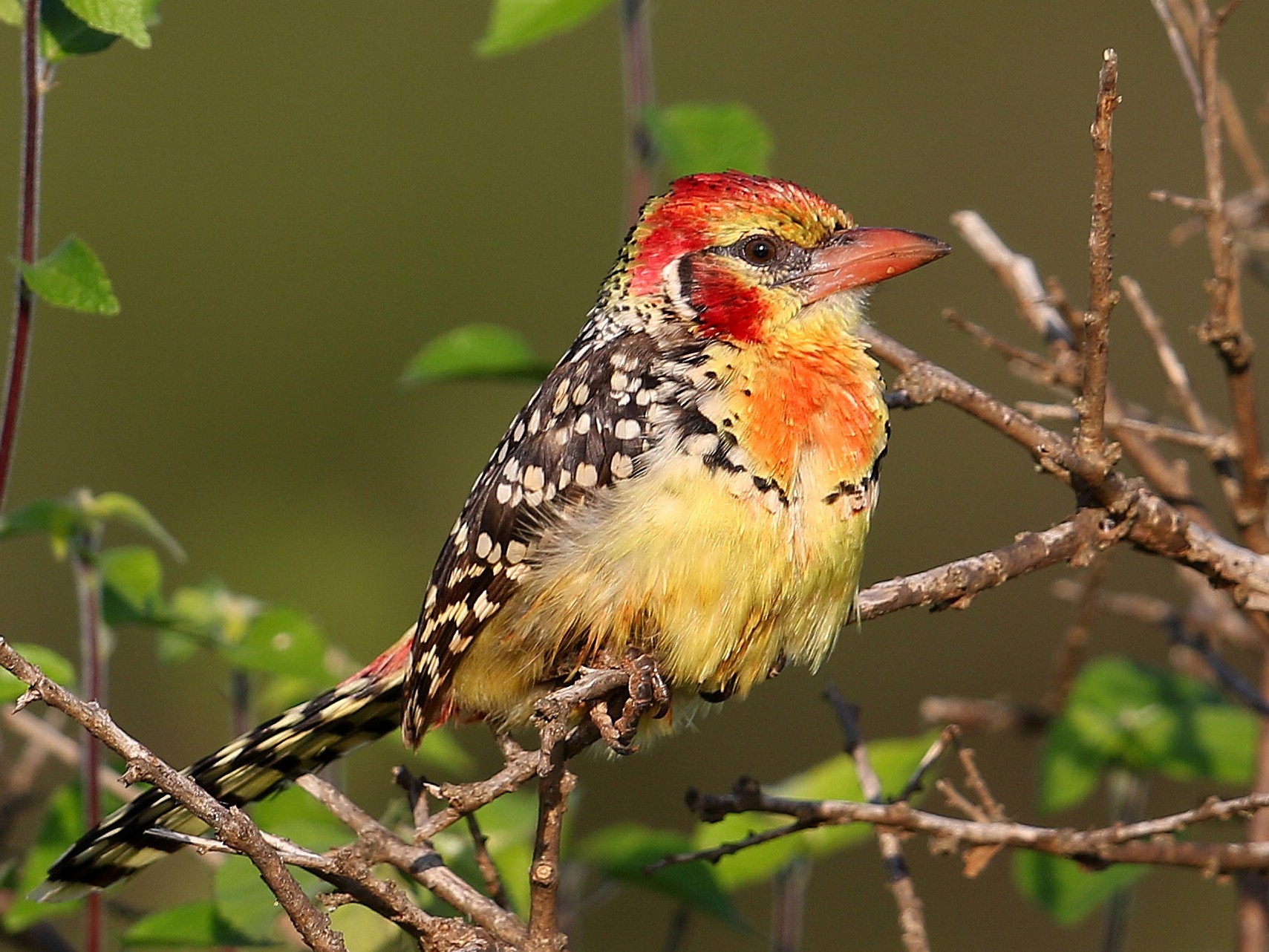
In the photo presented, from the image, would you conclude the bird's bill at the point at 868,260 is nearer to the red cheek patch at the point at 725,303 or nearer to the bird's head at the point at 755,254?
the bird's head at the point at 755,254

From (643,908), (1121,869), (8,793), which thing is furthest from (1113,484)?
(643,908)

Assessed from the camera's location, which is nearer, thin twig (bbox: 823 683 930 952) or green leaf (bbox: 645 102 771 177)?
thin twig (bbox: 823 683 930 952)

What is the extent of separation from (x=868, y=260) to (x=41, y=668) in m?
1.61

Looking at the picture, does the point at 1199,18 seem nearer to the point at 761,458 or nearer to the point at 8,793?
the point at 761,458

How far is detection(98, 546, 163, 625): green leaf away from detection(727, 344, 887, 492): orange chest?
104 centimetres

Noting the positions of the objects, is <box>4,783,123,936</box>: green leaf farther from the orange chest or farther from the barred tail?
the orange chest

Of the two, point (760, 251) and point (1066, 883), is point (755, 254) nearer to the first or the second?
point (760, 251)

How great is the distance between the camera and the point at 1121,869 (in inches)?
110

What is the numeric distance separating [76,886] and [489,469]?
102cm

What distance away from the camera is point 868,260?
292 cm

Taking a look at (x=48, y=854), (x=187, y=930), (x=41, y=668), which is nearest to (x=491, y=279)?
(x=48, y=854)

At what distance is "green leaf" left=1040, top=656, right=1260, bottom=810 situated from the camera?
114 inches

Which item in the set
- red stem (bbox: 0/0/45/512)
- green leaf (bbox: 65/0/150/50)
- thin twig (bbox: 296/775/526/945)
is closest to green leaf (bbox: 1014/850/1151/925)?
thin twig (bbox: 296/775/526/945)

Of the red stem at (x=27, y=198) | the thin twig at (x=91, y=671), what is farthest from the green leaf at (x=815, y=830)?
the red stem at (x=27, y=198)
